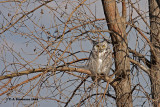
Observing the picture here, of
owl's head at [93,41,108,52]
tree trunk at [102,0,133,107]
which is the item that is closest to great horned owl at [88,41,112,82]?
owl's head at [93,41,108,52]

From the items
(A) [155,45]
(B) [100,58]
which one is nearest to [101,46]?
(B) [100,58]

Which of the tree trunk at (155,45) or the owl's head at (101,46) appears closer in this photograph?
the owl's head at (101,46)

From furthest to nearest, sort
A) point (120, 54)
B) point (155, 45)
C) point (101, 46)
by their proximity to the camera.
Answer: point (155, 45), point (101, 46), point (120, 54)

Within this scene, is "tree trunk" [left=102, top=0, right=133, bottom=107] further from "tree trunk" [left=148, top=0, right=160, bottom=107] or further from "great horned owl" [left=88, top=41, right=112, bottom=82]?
"tree trunk" [left=148, top=0, right=160, bottom=107]

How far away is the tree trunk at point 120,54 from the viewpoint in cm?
507

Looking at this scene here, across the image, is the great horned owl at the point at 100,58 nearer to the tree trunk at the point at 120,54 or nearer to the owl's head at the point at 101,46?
the owl's head at the point at 101,46

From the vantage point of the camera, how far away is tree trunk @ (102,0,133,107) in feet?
16.6

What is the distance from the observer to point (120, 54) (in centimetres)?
509

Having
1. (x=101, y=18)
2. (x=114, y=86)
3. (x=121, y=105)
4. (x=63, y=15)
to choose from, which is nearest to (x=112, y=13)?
(x=101, y=18)

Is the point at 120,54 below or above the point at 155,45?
below

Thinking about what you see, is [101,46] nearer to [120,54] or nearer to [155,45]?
[120,54]

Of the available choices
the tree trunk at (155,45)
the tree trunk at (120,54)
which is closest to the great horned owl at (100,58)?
the tree trunk at (120,54)

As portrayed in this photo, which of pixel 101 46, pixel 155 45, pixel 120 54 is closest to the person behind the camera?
pixel 120 54

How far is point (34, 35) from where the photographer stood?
4734 millimetres
